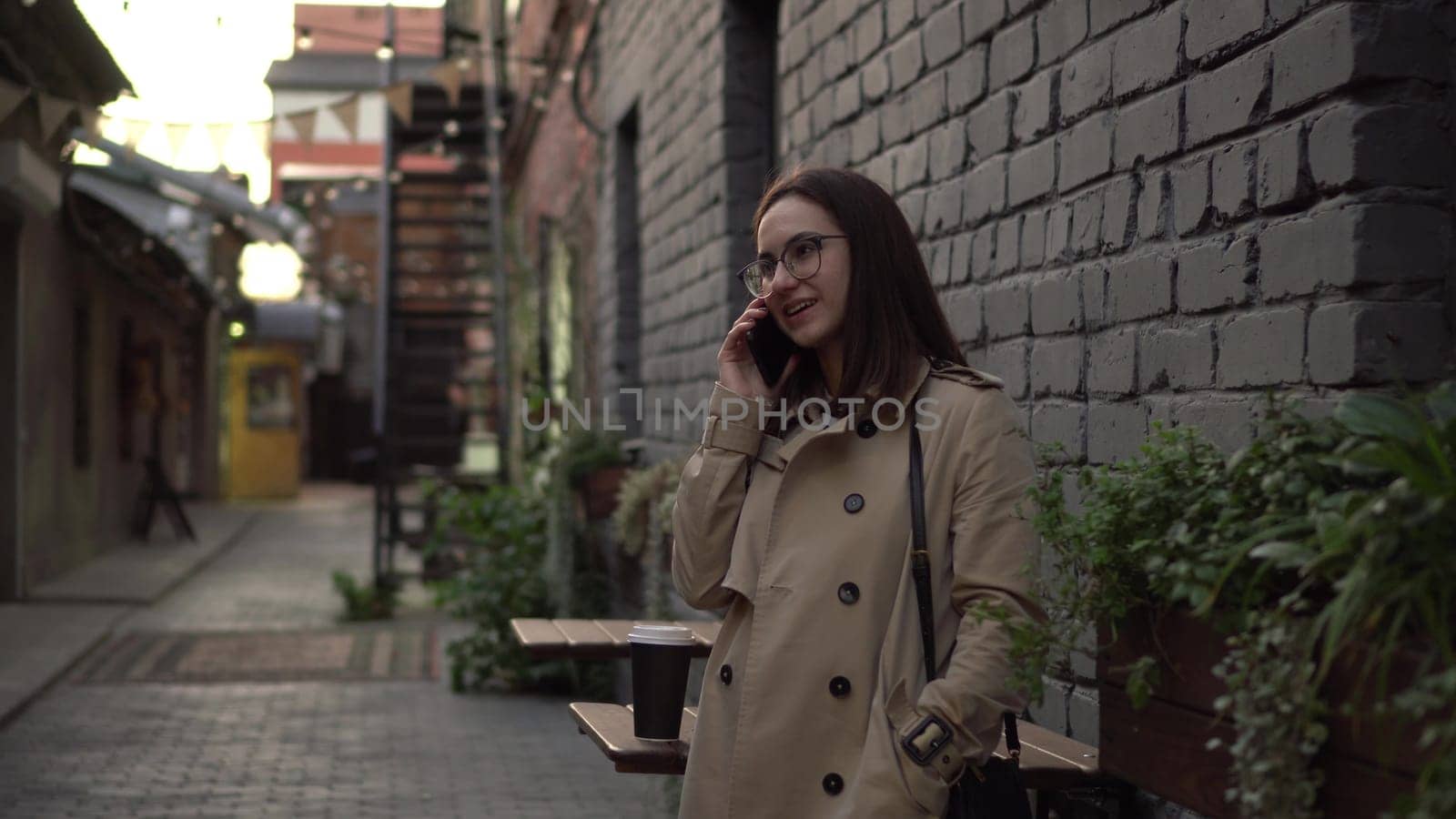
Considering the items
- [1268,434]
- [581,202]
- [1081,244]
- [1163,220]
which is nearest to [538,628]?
[1081,244]

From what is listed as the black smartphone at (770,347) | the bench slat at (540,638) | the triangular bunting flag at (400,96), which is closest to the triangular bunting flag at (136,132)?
the triangular bunting flag at (400,96)

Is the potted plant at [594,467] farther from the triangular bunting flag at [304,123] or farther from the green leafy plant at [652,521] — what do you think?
the triangular bunting flag at [304,123]

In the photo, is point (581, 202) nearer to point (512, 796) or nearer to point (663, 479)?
point (663, 479)

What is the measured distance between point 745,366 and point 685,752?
844 mm

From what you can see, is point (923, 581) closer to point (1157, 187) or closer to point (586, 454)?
point (1157, 187)

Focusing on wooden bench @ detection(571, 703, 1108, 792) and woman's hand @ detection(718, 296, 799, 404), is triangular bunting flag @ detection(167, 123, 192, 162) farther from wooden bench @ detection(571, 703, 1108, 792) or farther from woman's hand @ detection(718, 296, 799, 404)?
woman's hand @ detection(718, 296, 799, 404)

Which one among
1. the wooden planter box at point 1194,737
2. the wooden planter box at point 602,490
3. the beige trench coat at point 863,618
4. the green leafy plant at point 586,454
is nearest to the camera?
the wooden planter box at point 1194,737

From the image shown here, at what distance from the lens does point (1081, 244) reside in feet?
10.7

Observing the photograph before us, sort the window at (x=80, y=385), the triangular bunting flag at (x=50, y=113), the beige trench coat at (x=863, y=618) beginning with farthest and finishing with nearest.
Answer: the window at (x=80, y=385), the triangular bunting flag at (x=50, y=113), the beige trench coat at (x=863, y=618)

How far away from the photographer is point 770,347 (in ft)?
9.26

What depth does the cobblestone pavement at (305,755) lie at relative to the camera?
5539mm

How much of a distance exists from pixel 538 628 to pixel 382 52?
5904 millimetres

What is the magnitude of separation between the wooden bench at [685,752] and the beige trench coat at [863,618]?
8.8 inches

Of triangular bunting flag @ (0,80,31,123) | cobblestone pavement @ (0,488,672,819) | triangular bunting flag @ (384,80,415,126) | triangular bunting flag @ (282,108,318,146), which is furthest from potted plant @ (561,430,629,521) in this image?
triangular bunting flag @ (0,80,31,123)
